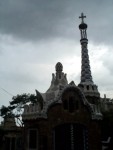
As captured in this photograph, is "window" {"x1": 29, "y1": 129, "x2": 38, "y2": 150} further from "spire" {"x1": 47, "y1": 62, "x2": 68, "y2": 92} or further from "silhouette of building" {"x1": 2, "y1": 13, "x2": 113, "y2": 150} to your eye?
"spire" {"x1": 47, "y1": 62, "x2": 68, "y2": 92}

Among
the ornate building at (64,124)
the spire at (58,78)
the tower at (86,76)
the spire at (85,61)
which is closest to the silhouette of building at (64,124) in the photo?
the ornate building at (64,124)

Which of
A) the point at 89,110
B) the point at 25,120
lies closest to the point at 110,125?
the point at 89,110

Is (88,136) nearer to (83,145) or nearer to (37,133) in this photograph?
(83,145)

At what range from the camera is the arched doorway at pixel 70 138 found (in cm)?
2220

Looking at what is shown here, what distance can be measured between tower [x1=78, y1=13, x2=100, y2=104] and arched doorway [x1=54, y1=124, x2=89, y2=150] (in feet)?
27.4

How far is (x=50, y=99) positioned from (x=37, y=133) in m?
3.31

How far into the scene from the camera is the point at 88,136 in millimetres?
22484

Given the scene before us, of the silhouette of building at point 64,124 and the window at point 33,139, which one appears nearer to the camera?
the silhouette of building at point 64,124

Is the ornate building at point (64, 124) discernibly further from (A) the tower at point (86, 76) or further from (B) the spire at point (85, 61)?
(B) the spire at point (85, 61)

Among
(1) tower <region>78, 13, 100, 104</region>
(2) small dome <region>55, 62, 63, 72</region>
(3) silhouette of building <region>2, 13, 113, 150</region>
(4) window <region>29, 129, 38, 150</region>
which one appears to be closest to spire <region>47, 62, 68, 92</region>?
(2) small dome <region>55, 62, 63, 72</region>

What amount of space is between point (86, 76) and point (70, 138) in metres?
11.5

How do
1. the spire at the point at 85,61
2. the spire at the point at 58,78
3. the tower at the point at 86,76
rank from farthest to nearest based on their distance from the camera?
the spire at the point at 85,61, the tower at the point at 86,76, the spire at the point at 58,78

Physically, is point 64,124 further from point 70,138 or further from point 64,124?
point 70,138

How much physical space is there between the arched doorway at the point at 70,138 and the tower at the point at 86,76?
329 inches
